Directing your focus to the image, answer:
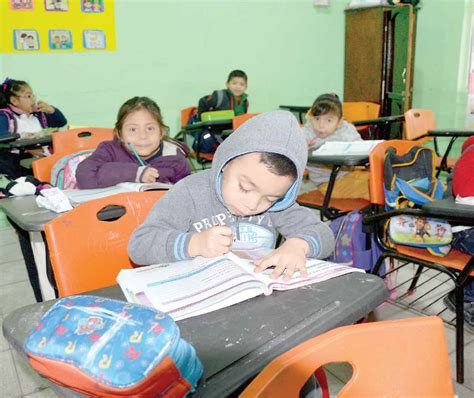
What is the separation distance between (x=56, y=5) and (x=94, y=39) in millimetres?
388

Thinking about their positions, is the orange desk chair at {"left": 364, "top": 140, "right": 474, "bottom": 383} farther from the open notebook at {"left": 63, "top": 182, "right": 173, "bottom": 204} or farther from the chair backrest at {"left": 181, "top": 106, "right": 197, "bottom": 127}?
the chair backrest at {"left": 181, "top": 106, "right": 197, "bottom": 127}

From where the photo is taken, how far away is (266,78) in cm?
524

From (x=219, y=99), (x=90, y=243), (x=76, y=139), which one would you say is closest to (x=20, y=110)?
(x=76, y=139)

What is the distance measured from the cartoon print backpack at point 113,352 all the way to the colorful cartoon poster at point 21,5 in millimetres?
3933

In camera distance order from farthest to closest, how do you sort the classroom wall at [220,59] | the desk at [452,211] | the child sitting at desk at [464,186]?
the classroom wall at [220,59] < the child sitting at desk at [464,186] < the desk at [452,211]

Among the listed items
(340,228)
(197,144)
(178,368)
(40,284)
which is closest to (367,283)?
(178,368)

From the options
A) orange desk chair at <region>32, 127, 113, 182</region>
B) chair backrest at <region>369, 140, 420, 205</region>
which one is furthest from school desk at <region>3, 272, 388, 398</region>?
orange desk chair at <region>32, 127, 113, 182</region>

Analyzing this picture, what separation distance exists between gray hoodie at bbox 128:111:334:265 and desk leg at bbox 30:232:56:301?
827mm

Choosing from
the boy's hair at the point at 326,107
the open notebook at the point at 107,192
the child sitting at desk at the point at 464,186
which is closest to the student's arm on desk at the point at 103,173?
the open notebook at the point at 107,192

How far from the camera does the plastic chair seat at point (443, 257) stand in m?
1.59

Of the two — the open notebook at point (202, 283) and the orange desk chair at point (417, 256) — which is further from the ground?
the open notebook at point (202, 283)

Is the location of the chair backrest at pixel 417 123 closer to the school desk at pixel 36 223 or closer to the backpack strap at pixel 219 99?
the backpack strap at pixel 219 99

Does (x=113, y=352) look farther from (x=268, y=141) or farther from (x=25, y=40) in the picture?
(x=25, y=40)

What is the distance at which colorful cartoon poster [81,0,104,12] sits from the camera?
13.5 ft
